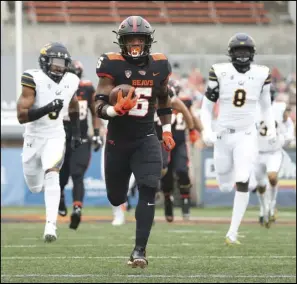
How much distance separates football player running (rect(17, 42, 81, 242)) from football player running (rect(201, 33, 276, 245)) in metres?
1.35

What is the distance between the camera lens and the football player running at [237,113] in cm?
977

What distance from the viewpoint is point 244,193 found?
9.94 meters

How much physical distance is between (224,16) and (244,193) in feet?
34.8

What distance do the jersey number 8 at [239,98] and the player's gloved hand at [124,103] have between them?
3483mm

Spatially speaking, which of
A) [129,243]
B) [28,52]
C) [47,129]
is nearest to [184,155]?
[129,243]

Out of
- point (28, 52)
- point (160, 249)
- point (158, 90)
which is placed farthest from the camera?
point (28, 52)

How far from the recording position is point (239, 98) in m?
9.91

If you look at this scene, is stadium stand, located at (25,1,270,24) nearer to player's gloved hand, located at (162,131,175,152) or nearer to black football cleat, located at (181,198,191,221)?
black football cleat, located at (181,198,191,221)

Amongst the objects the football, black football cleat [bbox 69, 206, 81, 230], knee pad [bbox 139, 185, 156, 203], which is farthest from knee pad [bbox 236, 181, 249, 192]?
the football

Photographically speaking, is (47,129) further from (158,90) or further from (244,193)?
(158,90)

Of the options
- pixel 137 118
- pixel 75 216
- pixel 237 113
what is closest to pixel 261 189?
pixel 75 216

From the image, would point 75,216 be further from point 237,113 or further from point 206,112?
point 237,113

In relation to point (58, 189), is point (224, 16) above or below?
above

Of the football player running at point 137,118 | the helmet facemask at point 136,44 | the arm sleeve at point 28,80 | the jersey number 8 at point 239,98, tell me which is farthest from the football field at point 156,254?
the helmet facemask at point 136,44
